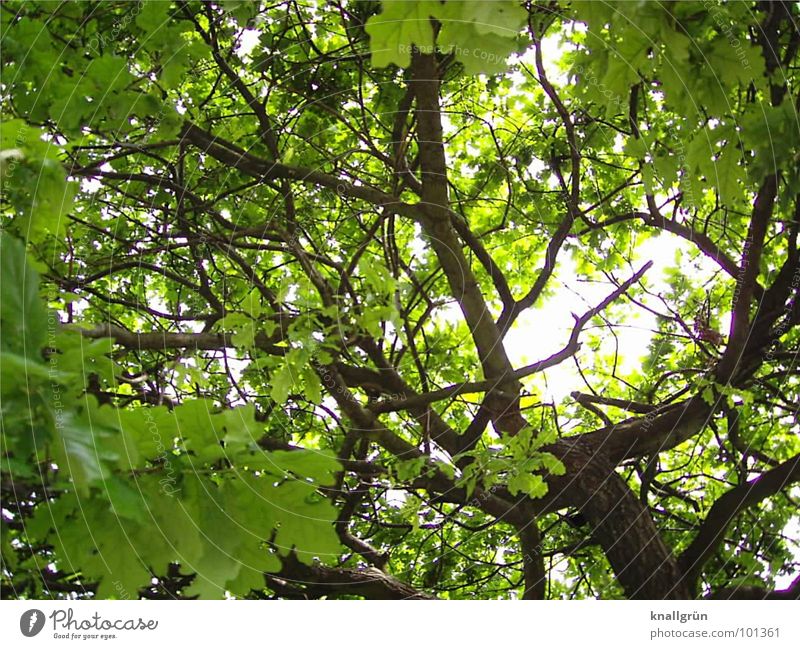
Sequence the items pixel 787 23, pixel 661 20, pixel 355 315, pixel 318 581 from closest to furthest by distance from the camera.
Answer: pixel 661 20 < pixel 787 23 < pixel 355 315 < pixel 318 581

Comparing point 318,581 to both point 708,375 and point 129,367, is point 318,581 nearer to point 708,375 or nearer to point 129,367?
point 129,367

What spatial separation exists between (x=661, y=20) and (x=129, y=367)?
2.85m

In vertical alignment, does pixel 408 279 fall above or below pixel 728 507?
above

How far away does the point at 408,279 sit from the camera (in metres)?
3.47

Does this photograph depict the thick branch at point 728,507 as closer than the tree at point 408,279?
No

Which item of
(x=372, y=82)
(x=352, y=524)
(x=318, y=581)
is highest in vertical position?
(x=372, y=82)

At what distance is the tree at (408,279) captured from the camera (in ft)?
5.15

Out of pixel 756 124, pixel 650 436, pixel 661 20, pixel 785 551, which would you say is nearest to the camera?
pixel 661 20

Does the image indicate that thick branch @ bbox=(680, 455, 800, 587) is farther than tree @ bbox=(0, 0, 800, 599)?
Yes

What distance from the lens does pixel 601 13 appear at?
158cm

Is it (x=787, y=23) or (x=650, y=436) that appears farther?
(x=650, y=436)

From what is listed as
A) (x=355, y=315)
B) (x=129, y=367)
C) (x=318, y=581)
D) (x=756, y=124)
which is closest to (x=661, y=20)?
(x=756, y=124)

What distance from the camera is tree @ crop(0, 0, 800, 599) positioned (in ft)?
5.15

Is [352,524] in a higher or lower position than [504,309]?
lower
